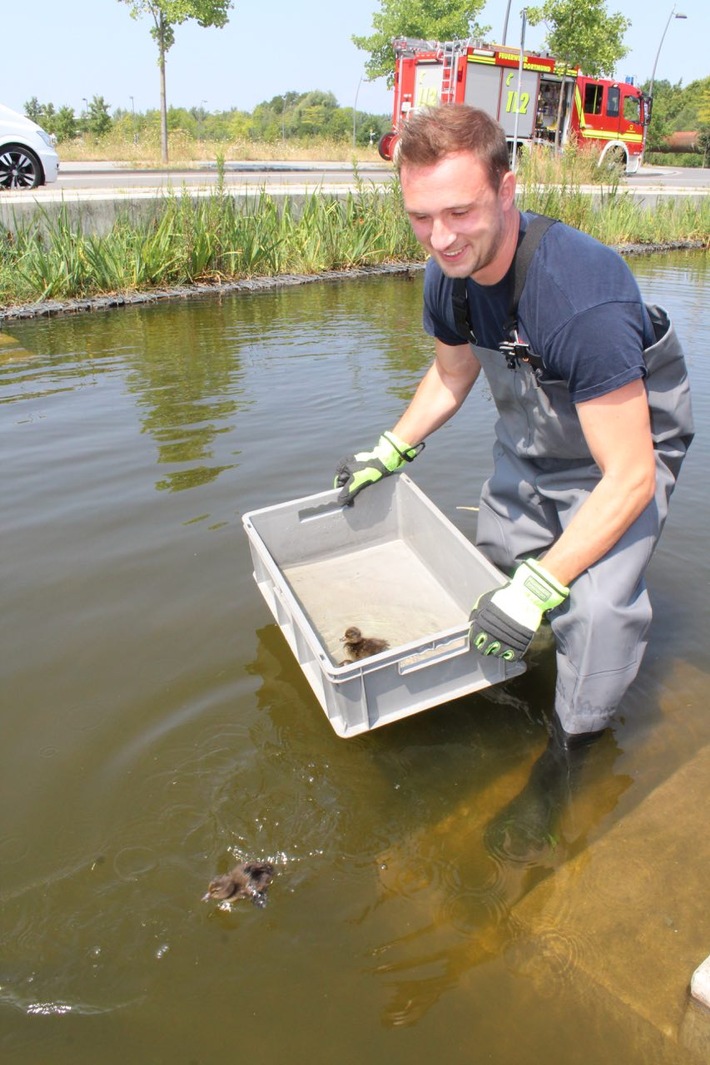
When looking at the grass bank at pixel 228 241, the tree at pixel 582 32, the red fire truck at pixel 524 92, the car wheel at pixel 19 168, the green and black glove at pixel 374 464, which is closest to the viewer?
the green and black glove at pixel 374 464

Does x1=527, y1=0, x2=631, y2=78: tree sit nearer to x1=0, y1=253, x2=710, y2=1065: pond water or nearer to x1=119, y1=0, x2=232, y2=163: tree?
x1=119, y1=0, x2=232, y2=163: tree

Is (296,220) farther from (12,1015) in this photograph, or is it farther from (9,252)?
(12,1015)

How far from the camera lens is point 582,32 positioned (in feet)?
64.7

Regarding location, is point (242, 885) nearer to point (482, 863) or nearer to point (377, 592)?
point (482, 863)

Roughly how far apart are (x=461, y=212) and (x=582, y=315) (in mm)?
432

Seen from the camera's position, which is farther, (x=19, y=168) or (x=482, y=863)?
(x=19, y=168)

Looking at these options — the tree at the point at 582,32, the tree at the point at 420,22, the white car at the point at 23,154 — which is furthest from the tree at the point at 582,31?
the white car at the point at 23,154

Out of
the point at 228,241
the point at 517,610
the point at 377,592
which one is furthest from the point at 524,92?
the point at 517,610

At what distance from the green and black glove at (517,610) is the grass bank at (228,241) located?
7603mm

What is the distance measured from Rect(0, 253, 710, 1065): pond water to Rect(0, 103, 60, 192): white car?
7.66 m

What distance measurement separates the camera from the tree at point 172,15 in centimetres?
1900

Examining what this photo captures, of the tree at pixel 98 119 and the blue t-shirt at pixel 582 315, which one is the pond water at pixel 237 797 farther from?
the tree at pixel 98 119

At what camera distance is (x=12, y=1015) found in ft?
5.56

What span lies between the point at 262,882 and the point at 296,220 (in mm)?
9886
